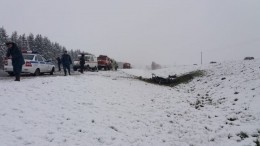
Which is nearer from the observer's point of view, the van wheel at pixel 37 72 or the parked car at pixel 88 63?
the van wheel at pixel 37 72

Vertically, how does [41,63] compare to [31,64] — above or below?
above

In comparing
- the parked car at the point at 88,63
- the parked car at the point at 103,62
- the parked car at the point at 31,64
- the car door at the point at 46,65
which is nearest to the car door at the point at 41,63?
the parked car at the point at 31,64

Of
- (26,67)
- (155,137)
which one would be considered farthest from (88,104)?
(26,67)

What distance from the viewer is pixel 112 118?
1237 centimetres

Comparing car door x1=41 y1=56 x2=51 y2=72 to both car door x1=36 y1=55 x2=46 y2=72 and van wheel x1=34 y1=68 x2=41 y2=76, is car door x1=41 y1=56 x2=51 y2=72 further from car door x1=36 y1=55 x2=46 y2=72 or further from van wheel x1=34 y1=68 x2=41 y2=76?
van wheel x1=34 y1=68 x2=41 y2=76

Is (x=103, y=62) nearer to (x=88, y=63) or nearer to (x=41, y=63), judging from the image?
(x=88, y=63)

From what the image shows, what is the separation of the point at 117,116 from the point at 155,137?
7.80 feet

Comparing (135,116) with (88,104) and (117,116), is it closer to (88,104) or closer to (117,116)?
(117,116)

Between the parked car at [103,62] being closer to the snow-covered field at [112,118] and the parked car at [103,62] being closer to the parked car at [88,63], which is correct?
the parked car at [88,63]

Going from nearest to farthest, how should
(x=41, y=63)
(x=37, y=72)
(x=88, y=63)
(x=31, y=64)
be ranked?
1. (x=31, y=64)
2. (x=37, y=72)
3. (x=41, y=63)
4. (x=88, y=63)

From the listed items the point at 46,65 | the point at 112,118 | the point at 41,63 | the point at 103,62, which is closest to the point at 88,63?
the point at 103,62

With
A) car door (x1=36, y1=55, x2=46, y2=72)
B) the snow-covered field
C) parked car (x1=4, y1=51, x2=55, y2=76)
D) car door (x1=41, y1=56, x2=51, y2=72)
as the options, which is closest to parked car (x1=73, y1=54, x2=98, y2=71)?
car door (x1=41, y1=56, x2=51, y2=72)

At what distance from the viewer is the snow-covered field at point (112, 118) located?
9477mm

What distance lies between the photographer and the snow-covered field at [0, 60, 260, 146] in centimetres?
948
